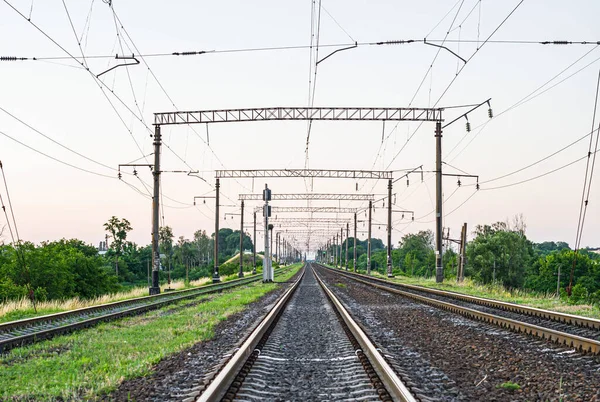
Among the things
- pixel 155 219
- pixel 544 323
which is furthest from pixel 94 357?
pixel 155 219

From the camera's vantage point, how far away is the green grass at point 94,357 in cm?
720

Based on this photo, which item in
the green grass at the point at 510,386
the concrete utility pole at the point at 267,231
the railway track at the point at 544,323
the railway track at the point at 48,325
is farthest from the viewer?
the concrete utility pole at the point at 267,231

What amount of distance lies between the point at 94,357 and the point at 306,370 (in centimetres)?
362

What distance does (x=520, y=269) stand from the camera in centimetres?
9656

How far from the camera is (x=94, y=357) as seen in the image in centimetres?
972

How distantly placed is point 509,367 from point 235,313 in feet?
36.6

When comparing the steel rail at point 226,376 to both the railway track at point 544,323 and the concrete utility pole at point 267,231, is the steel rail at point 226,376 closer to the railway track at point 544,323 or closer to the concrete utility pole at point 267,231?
the railway track at point 544,323

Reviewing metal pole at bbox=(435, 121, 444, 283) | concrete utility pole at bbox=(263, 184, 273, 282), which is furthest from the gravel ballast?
concrete utility pole at bbox=(263, 184, 273, 282)

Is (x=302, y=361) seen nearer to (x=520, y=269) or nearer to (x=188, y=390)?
(x=188, y=390)

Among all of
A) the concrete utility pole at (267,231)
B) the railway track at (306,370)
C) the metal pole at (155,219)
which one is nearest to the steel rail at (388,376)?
the railway track at (306,370)

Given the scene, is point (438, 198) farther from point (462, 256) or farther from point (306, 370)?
point (306, 370)

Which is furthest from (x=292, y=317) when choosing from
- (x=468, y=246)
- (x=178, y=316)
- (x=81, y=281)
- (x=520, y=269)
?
(x=520, y=269)

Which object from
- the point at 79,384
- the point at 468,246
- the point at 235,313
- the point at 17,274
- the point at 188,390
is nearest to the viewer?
the point at 188,390

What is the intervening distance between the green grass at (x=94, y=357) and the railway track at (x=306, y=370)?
1376 millimetres
